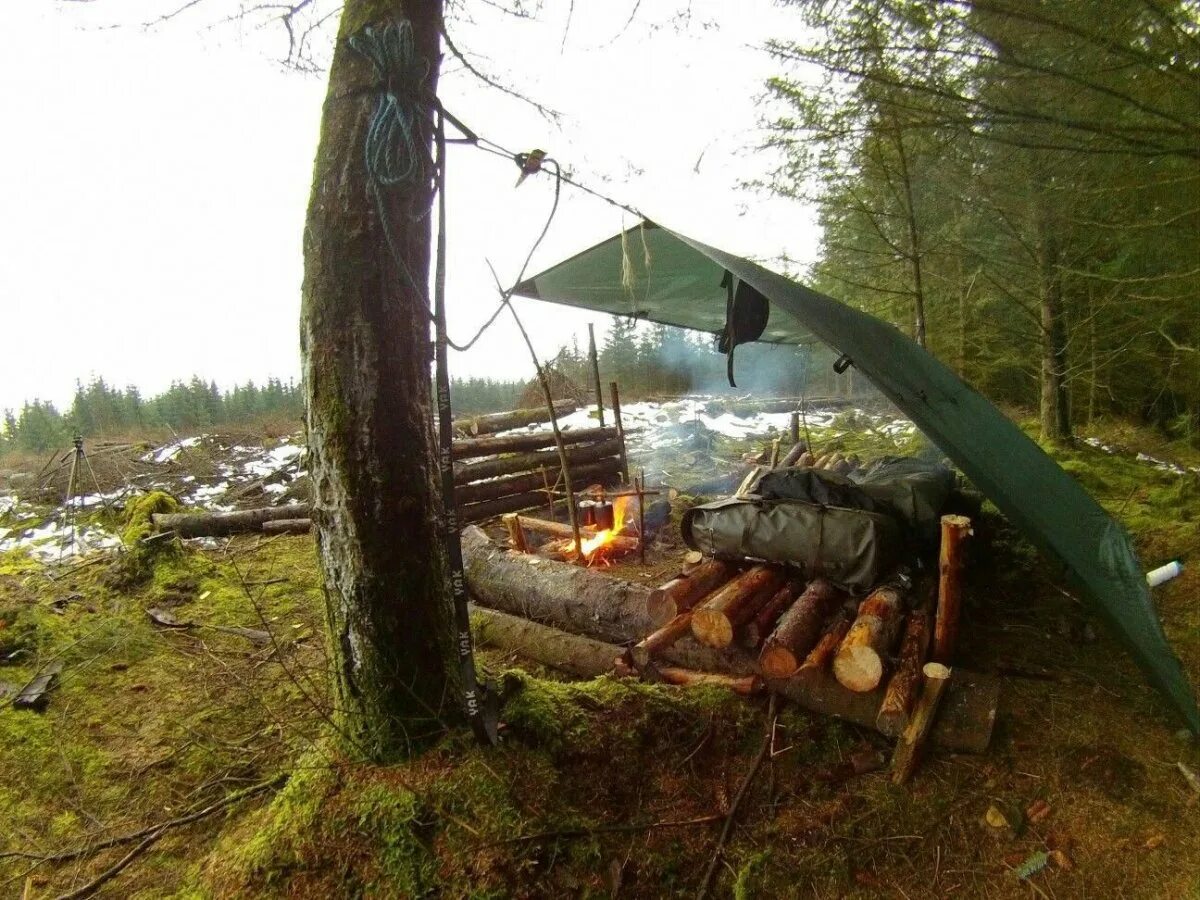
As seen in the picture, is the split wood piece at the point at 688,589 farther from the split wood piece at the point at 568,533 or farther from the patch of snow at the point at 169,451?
the patch of snow at the point at 169,451

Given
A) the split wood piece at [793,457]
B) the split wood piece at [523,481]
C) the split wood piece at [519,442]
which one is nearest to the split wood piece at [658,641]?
the split wood piece at [523,481]

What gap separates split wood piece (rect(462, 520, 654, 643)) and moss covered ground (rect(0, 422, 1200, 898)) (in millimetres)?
468

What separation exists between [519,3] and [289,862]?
370 cm

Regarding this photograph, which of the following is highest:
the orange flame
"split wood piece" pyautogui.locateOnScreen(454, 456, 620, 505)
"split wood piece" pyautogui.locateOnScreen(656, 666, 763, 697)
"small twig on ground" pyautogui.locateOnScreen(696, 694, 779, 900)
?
"split wood piece" pyautogui.locateOnScreen(454, 456, 620, 505)

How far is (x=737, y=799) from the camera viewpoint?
6.89 feet

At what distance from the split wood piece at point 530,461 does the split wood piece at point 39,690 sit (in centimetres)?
366

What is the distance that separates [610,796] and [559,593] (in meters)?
1.82

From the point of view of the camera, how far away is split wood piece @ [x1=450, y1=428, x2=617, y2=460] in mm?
6840

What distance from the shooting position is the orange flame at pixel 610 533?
5270 mm

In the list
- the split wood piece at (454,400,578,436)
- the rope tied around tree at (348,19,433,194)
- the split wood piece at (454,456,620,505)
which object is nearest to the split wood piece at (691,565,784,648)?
the rope tied around tree at (348,19,433,194)

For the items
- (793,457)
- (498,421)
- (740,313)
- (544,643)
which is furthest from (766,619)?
(498,421)

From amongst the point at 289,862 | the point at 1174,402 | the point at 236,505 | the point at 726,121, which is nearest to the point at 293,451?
the point at 236,505

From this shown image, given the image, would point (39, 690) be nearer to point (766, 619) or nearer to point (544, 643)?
point (544, 643)

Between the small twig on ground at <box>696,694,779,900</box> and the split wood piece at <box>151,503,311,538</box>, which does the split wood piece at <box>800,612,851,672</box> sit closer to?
the small twig on ground at <box>696,694,779,900</box>
